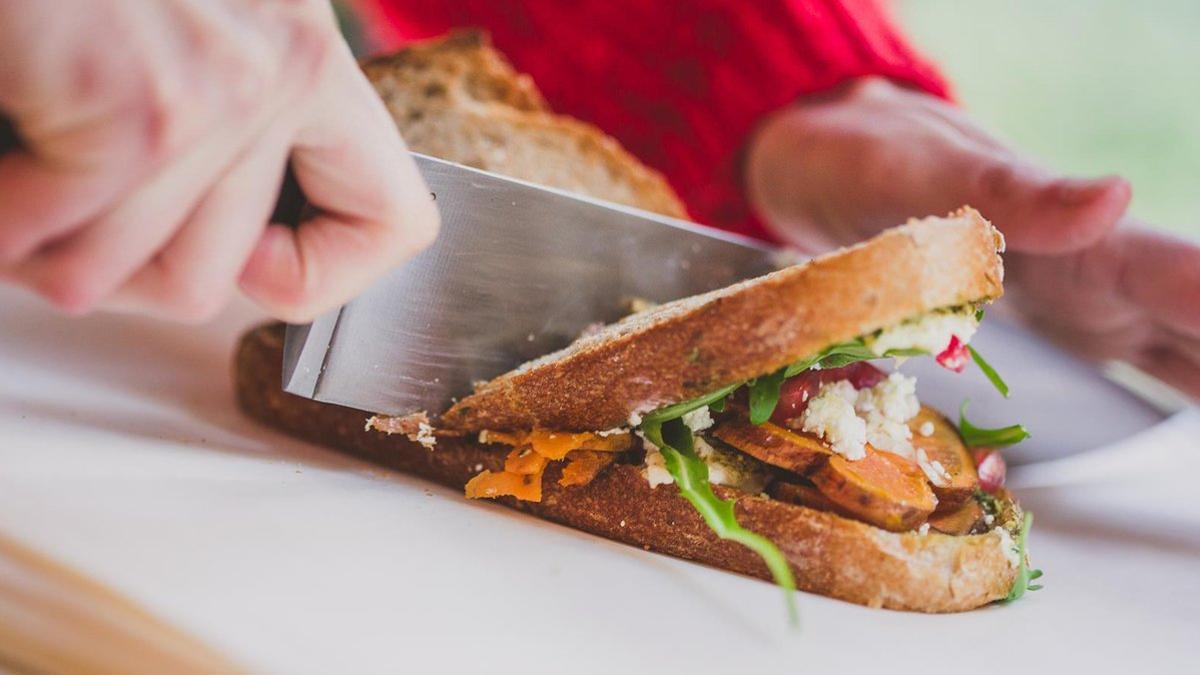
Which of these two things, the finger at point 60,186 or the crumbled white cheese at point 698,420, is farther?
the crumbled white cheese at point 698,420

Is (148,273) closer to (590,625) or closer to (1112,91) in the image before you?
(590,625)

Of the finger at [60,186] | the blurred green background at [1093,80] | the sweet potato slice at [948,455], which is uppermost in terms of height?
the finger at [60,186]

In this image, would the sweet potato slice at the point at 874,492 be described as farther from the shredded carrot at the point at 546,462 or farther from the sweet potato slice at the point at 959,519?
the shredded carrot at the point at 546,462

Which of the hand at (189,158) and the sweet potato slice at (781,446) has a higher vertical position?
the hand at (189,158)

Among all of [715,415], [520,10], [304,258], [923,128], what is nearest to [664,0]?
[520,10]

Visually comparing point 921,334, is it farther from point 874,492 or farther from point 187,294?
point 187,294

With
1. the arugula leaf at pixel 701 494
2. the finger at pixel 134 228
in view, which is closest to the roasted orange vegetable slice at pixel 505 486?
the arugula leaf at pixel 701 494
